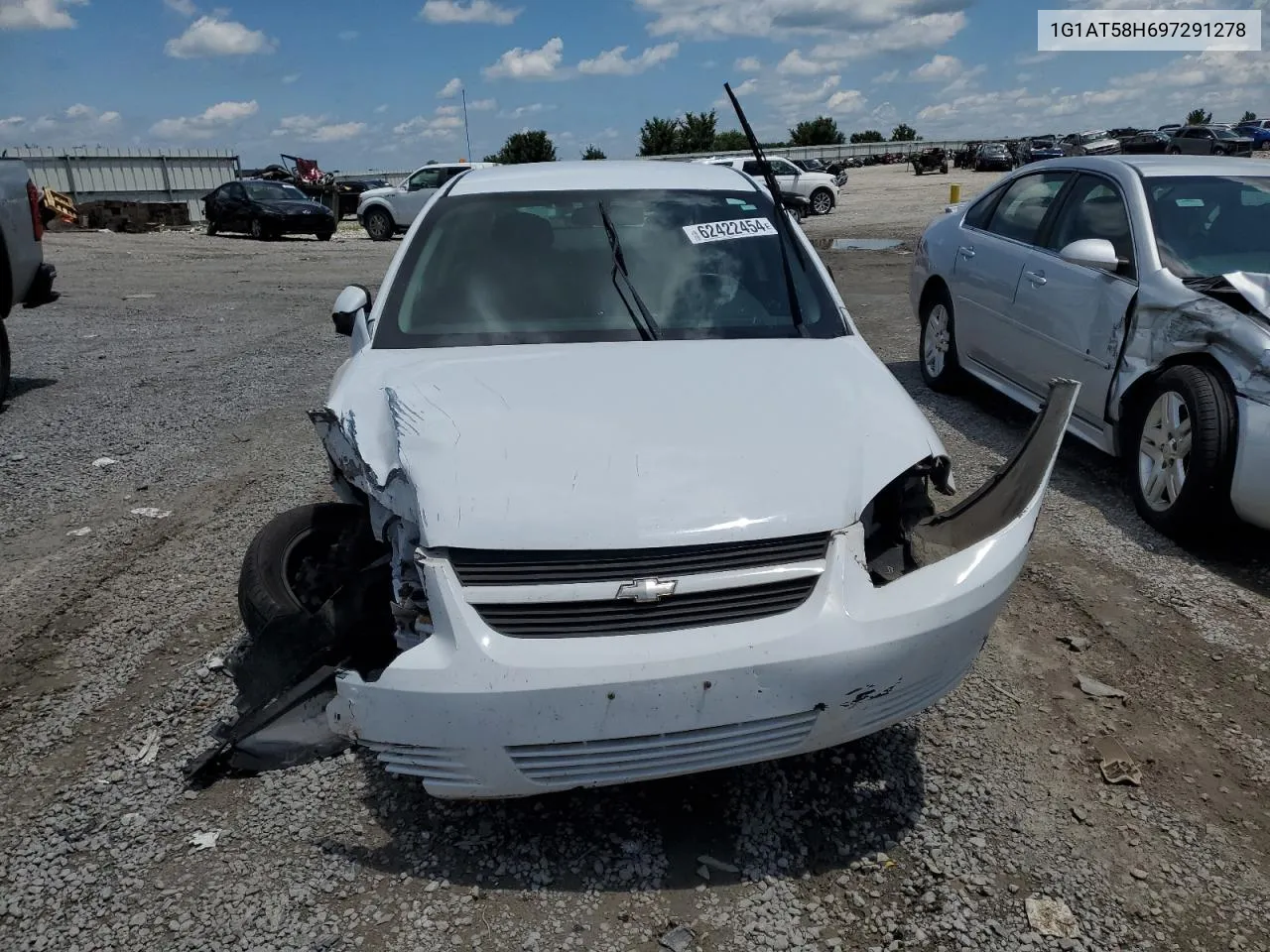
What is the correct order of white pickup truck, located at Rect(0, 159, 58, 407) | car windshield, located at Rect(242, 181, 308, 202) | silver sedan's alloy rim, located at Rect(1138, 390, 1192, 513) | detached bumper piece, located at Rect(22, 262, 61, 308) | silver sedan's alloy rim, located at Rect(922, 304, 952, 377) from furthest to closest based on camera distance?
car windshield, located at Rect(242, 181, 308, 202) → detached bumper piece, located at Rect(22, 262, 61, 308) → white pickup truck, located at Rect(0, 159, 58, 407) → silver sedan's alloy rim, located at Rect(922, 304, 952, 377) → silver sedan's alloy rim, located at Rect(1138, 390, 1192, 513)

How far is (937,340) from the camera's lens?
712 cm

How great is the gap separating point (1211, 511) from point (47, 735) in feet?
15.0

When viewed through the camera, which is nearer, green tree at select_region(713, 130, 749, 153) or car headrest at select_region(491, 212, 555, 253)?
car headrest at select_region(491, 212, 555, 253)

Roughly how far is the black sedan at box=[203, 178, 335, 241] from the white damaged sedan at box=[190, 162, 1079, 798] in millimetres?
21213

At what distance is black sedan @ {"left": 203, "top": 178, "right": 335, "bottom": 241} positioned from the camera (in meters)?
22.8

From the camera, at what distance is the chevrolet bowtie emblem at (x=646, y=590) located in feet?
7.41

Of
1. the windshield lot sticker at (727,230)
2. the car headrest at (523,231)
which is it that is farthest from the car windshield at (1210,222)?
the car headrest at (523,231)

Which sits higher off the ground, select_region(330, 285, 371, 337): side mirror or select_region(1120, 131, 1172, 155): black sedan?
select_region(1120, 131, 1172, 155): black sedan

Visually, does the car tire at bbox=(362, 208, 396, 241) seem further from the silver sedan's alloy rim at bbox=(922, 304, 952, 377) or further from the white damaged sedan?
the white damaged sedan

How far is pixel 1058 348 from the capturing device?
17.7ft

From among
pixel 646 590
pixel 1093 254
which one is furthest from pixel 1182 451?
pixel 646 590

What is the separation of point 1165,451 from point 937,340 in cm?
278

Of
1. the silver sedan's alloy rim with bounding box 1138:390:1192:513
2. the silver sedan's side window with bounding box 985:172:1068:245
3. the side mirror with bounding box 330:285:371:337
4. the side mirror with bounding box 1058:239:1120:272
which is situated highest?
the silver sedan's side window with bounding box 985:172:1068:245

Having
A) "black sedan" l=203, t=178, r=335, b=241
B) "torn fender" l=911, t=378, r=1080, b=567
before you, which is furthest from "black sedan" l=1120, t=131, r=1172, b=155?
"torn fender" l=911, t=378, r=1080, b=567
